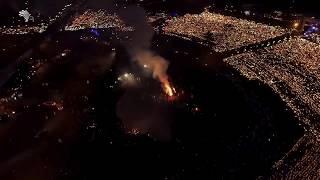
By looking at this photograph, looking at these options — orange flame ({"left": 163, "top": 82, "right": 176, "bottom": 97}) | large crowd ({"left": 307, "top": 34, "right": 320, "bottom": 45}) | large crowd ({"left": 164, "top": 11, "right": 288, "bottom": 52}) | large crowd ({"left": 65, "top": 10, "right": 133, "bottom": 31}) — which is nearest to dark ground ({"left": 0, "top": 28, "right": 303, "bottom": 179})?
orange flame ({"left": 163, "top": 82, "right": 176, "bottom": 97})

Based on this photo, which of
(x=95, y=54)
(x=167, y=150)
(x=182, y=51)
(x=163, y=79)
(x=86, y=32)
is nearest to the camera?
(x=167, y=150)

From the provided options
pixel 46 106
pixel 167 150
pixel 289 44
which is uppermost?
pixel 46 106

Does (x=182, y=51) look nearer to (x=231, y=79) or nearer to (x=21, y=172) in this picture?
(x=231, y=79)

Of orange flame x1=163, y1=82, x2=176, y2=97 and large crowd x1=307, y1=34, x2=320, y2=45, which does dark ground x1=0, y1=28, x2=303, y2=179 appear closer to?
orange flame x1=163, y1=82, x2=176, y2=97

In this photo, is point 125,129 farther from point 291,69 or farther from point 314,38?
point 314,38

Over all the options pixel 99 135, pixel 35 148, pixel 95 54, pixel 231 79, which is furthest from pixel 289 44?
pixel 35 148

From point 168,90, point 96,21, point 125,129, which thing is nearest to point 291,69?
point 168,90

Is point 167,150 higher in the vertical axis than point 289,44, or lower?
higher

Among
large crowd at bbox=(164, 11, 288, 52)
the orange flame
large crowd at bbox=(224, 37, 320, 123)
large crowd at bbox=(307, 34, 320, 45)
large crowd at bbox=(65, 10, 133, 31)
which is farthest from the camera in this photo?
large crowd at bbox=(65, 10, 133, 31)

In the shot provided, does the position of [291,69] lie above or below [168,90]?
below
